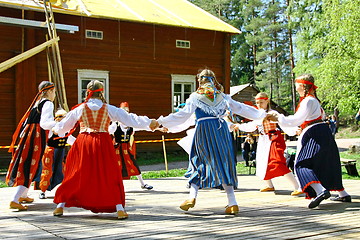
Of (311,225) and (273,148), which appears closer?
(311,225)

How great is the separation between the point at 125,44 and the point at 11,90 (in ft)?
14.1

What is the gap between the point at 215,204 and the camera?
5652 mm

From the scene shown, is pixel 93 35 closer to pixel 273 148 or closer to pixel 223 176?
pixel 273 148

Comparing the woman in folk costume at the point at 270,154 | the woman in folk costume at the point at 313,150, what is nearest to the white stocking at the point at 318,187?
the woman in folk costume at the point at 313,150

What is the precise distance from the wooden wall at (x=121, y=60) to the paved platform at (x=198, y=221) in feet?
24.4

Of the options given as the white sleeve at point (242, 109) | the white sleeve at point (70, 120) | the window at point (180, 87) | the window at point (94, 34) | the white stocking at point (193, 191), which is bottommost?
the white stocking at point (193, 191)

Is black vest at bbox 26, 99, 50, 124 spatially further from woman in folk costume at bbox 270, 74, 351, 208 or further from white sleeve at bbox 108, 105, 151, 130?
woman in folk costume at bbox 270, 74, 351, 208

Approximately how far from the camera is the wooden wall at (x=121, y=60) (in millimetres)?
13109

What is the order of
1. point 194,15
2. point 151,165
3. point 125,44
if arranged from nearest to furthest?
point 151,165, point 125,44, point 194,15

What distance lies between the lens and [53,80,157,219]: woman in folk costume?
4699 mm

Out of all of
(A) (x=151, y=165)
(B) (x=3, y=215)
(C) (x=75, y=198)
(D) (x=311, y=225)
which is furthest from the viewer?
(A) (x=151, y=165)

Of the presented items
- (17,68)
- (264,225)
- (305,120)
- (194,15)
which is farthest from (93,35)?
(264,225)

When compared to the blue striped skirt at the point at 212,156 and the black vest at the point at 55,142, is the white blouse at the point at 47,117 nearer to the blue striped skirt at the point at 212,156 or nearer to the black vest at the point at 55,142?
the black vest at the point at 55,142

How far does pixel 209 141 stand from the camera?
498 centimetres
